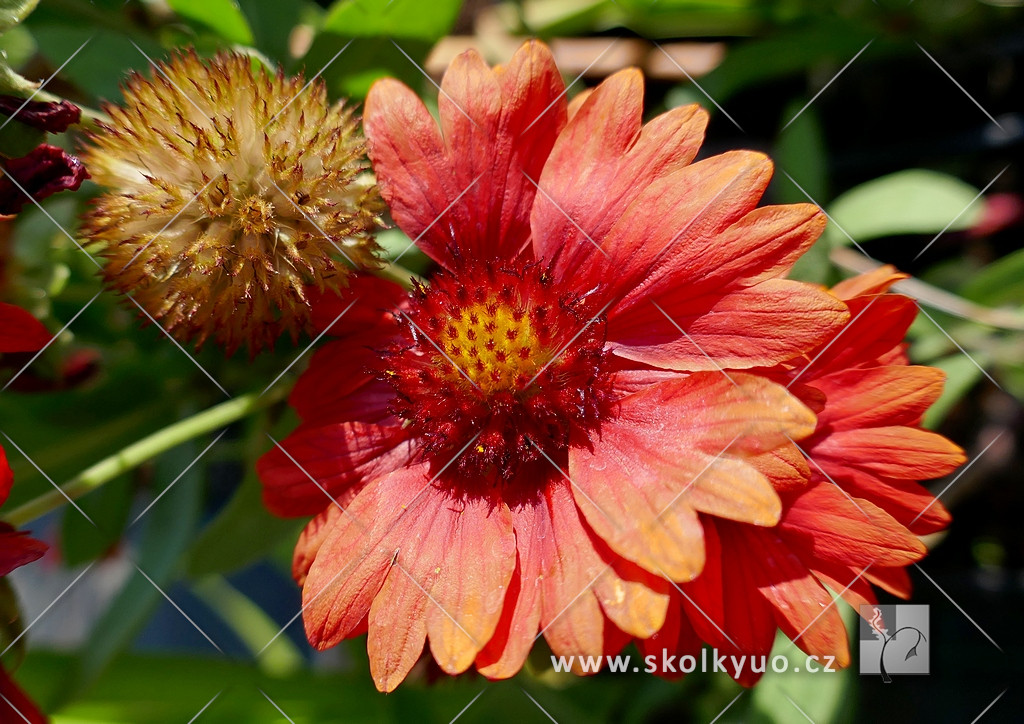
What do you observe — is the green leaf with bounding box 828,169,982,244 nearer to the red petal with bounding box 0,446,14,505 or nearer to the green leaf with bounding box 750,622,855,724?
the green leaf with bounding box 750,622,855,724

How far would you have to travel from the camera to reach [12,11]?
1.54 feet

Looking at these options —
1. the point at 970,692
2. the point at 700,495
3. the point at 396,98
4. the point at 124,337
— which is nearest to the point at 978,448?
the point at 970,692

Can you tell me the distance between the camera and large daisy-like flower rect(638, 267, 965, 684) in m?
0.45

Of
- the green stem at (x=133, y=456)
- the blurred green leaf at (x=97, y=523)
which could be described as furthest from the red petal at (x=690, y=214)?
the blurred green leaf at (x=97, y=523)

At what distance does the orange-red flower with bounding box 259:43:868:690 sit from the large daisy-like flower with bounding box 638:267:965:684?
1.2 inches

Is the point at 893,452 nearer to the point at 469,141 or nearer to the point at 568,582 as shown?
the point at 568,582

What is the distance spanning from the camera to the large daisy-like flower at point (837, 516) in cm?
45

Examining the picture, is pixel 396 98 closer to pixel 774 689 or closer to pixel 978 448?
pixel 774 689

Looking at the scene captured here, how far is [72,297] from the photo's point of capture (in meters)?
0.69

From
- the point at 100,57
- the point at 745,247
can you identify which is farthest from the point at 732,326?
the point at 100,57

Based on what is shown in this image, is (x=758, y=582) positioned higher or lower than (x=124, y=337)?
lower

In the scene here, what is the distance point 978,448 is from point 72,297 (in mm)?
1107

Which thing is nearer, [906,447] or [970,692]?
[906,447]

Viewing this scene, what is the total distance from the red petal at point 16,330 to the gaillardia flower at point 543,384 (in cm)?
16
